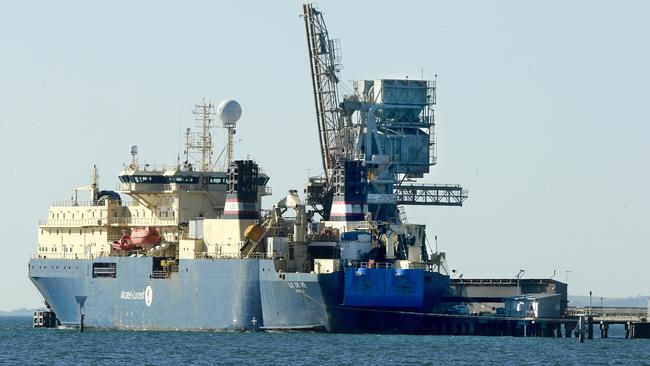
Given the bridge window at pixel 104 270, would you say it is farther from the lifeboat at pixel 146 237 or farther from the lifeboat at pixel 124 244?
the lifeboat at pixel 146 237

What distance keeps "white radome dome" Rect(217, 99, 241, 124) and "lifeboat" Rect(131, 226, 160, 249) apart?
26.5ft

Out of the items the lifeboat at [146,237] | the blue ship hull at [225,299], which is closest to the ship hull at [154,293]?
the blue ship hull at [225,299]

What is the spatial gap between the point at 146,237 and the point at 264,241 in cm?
904

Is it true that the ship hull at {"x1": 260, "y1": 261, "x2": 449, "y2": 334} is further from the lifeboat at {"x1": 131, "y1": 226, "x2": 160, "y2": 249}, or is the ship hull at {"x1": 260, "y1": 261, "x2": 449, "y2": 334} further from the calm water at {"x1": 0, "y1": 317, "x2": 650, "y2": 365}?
the lifeboat at {"x1": 131, "y1": 226, "x2": 160, "y2": 249}

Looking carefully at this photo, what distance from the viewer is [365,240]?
324 ft

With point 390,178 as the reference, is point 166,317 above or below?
below

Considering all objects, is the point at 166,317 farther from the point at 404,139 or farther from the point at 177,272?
the point at 404,139

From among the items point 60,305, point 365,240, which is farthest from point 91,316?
point 365,240

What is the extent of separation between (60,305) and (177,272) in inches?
491

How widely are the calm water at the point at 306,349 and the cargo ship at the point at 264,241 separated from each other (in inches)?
67.0

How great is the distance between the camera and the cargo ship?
320 ft

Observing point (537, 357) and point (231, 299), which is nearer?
point (537, 357)

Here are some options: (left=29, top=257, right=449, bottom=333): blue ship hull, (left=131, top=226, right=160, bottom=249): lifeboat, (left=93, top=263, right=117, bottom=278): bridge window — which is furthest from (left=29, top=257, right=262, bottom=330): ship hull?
(left=131, top=226, right=160, bottom=249): lifeboat

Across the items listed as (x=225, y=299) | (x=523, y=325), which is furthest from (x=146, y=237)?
(x=523, y=325)
